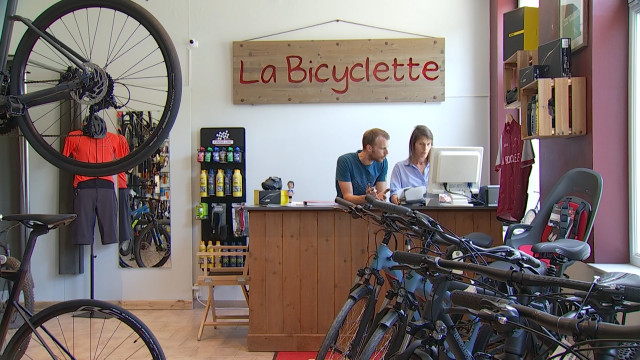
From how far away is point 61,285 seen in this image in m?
5.07

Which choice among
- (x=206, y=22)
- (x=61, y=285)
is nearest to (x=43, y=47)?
(x=206, y=22)

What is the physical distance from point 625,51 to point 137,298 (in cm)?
456

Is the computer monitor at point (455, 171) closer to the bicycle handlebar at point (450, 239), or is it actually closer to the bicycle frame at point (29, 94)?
the bicycle handlebar at point (450, 239)

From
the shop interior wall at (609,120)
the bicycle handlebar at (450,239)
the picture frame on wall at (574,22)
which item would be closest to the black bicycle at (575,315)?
the bicycle handlebar at (450,239)

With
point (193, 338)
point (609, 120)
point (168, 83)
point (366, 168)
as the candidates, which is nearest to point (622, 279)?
point (168, 83)

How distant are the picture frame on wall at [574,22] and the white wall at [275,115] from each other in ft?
5.91

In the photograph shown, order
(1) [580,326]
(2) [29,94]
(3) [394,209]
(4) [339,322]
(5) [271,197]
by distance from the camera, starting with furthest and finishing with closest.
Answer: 1. (5) [271,197]
2. (4) [339,322]
3. (3) [394,209]
4. (2) [29,94]
5. (1) [580,326]

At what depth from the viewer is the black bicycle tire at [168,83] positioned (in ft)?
6.21

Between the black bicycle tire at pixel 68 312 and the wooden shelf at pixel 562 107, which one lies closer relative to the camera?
the black bicycle tire at pixel 68 312

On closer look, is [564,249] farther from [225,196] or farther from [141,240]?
[141,240]

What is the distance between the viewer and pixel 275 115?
16.5 feet

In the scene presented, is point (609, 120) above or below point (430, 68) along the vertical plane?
below

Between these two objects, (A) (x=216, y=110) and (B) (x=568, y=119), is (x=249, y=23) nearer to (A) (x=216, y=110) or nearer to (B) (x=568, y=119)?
(A) (x=216, y=110)

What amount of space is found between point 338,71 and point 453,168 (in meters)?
1.87
